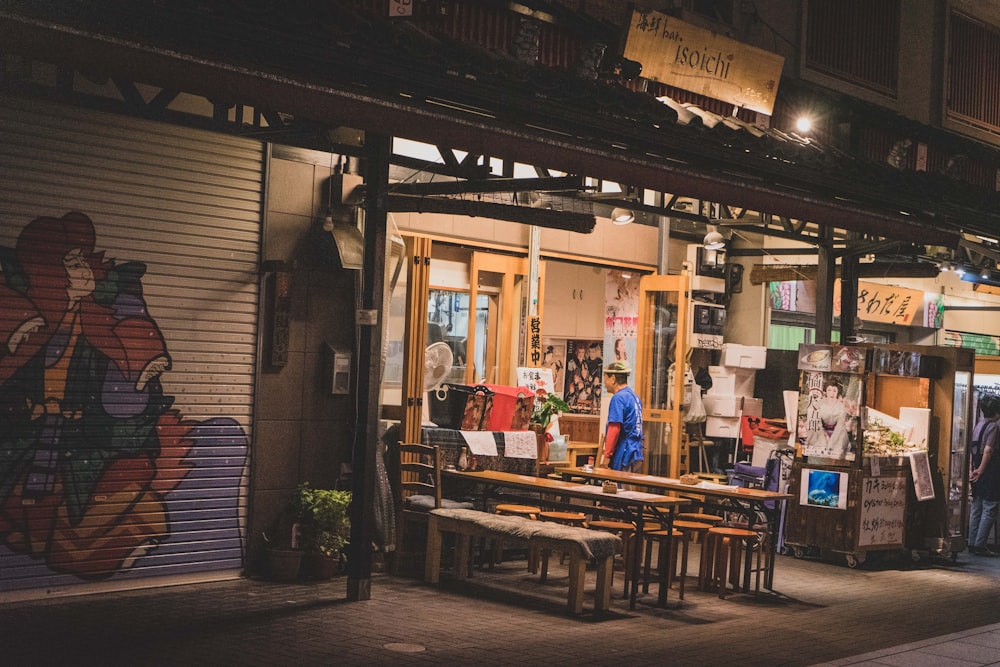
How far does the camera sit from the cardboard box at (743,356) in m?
17.1

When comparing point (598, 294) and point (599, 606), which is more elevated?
point (598, 294)

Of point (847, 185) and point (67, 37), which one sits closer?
point (67, 37)

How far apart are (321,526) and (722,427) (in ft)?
25.0

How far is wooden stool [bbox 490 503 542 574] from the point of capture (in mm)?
12188

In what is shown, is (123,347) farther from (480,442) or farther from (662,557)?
(662,557)

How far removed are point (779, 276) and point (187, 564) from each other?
9815 mm

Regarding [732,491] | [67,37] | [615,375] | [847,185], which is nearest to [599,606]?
[732,491]

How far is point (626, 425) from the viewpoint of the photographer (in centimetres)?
1339

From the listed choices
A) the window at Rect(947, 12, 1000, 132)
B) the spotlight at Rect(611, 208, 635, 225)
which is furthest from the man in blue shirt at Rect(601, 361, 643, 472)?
the window at Rect(947, 12, 1000, 132)

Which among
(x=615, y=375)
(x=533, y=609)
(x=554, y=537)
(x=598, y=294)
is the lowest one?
(x=533, y=609)

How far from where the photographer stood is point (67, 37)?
6.09 m

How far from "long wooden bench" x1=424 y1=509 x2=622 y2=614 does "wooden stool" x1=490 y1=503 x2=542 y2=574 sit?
937 mm

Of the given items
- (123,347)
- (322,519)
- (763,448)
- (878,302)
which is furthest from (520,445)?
(878,302)

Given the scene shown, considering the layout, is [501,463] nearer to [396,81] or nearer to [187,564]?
[187,564]
